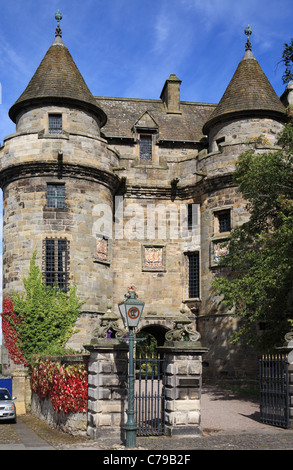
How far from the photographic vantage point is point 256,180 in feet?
64.1

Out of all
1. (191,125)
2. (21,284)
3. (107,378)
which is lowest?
(107,378)

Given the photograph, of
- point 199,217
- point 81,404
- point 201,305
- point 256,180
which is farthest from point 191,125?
point 81,404

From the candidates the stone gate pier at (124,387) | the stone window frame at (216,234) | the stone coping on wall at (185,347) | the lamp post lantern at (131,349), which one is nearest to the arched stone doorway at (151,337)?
the stone window frame at (216,234)

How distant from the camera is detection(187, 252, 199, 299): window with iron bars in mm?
26875

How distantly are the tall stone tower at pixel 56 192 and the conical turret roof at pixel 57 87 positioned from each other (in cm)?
5

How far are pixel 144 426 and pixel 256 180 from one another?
982 cm

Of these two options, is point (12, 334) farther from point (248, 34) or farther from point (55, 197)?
point (248, 34)

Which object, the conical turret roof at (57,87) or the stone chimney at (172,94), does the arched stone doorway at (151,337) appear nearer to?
the conical turret roof at (57,87)

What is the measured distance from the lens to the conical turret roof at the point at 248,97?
2641 centimetres

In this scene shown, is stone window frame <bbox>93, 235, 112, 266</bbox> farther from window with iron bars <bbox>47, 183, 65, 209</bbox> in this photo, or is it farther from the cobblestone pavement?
the cobblestone pavement

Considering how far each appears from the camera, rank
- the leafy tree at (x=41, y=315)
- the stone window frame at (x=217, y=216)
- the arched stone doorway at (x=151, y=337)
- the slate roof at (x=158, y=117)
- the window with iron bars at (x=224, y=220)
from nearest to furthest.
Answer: the leafy tree at (x=41, y=315) → the stone window frame at (x=217, y=216) → the window with iron bars at (x=224, y=220) → the arched stone doorway at (x=151, y=337) → the slate roof at (x=158, y=117)

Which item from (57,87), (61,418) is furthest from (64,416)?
(57,87)

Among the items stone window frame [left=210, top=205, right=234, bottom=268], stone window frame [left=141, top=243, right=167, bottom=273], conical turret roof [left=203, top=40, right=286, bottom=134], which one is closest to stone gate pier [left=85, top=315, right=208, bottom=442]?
stone window frame [left=210, top=205, right=234, bottom=268]
